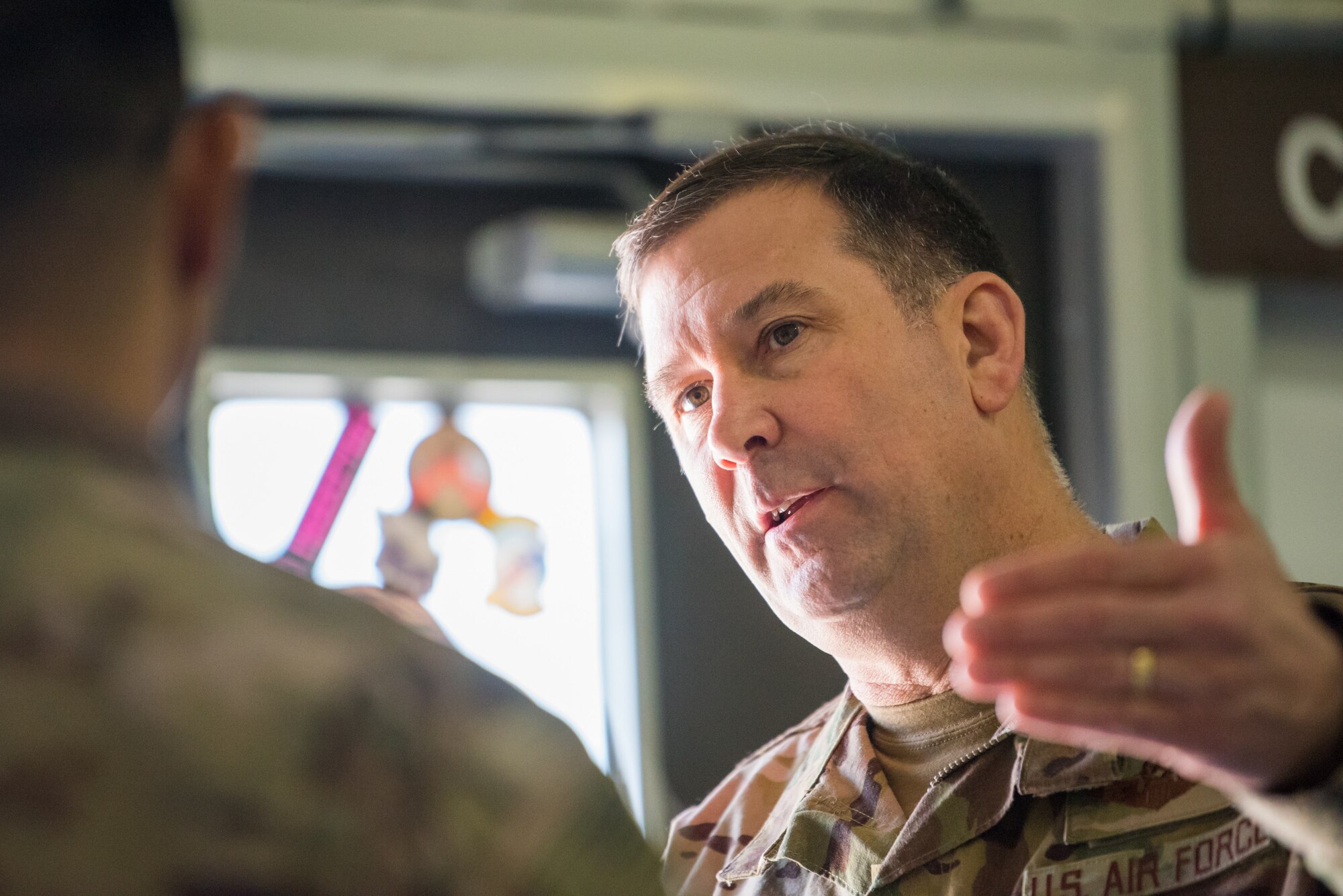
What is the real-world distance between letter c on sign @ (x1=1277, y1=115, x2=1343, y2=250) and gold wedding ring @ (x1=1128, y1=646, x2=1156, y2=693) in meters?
2.73

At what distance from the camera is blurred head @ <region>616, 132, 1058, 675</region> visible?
1.35 metres

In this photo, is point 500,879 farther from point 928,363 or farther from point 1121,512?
point 1121,512

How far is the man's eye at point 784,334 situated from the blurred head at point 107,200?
2.62 ft

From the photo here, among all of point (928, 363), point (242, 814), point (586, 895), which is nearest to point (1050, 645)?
point (586, 895)

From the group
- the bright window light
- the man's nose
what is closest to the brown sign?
the bright window light

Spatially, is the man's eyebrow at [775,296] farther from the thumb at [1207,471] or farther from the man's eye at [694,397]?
the thumb at [1207,471]

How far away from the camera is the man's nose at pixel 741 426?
4.51ft

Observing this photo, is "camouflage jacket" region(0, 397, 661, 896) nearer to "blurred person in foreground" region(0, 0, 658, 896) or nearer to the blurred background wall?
"blurred person in foreground" region(0, 0, 658, 896)

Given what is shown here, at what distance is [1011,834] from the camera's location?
1196mm

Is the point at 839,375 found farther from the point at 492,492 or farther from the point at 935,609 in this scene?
the point at 492,492

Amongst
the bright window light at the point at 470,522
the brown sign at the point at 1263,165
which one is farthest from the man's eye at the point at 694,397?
the brown sign at the point at 1263,165

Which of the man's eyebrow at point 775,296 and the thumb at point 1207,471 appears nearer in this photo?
the thumb at point 1207,471

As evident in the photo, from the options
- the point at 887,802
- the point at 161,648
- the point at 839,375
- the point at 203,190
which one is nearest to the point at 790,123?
the point at 839,375

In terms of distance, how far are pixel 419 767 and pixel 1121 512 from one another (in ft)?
8.32
